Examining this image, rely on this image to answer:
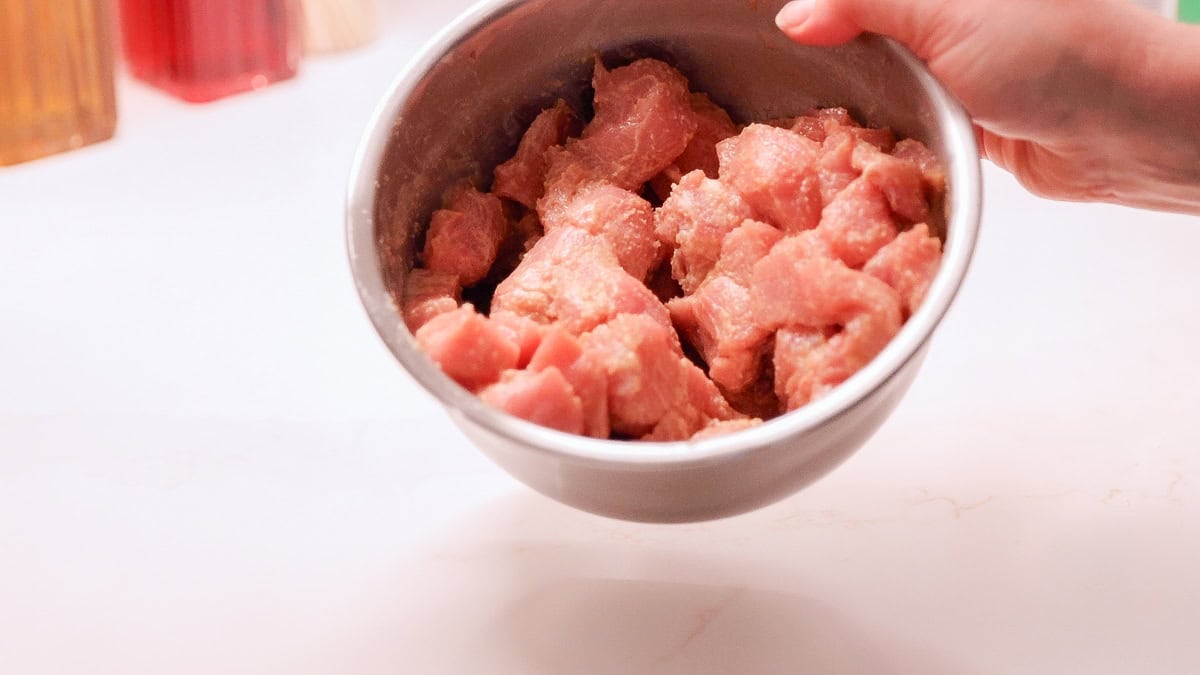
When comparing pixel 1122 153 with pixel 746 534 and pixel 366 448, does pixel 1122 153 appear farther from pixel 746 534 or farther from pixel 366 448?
pixel 366 448

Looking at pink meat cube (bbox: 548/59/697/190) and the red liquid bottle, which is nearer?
pink meat cube (bbox: 548/59/697/190)

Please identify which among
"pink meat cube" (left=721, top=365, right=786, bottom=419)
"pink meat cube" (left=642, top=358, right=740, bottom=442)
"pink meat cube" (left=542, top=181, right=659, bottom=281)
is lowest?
"pink meat cube" (left=721, top=365, right=786, bottom=419)

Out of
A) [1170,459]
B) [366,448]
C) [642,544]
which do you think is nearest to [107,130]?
[366,448]

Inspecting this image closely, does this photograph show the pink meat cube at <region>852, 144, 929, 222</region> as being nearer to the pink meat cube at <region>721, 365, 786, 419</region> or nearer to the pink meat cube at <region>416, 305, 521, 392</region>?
the pink meat cube at <region>721, 365, 786, 419</region>

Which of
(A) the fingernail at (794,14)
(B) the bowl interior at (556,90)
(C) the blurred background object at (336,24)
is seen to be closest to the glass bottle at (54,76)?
(C) the blurred background object at (336,24)

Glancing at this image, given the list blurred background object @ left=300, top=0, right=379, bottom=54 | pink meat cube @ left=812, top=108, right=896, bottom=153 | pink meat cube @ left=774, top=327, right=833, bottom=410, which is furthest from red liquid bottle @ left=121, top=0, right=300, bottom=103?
pink meat cube @ left=774, top=327, right=833, bottom=410
